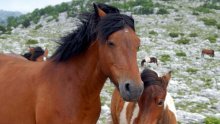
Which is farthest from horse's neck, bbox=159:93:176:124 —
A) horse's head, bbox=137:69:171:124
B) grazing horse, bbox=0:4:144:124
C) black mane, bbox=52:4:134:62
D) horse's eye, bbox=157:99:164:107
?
black mane, bbox=52:4:134:62

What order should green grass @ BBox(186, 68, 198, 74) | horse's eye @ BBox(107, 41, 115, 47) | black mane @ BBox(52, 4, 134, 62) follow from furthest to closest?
green grass @ BBox(186, 68, 198, 74) → black mane @ BBox(52, 4, 134, 62) → horse's eye @ BBox(107, 41, 115, 47)

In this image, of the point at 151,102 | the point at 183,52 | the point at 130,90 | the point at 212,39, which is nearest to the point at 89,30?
the point at 130,90

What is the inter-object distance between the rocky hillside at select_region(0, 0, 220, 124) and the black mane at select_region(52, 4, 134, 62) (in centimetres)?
20

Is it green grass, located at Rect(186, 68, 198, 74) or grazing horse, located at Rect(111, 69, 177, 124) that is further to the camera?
green grass, located at Rect(186, 68, 198, 74)

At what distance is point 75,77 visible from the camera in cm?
508

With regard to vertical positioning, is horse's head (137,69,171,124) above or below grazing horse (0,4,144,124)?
below

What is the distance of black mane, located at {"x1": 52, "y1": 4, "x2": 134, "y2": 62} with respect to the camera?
4684 millimetres

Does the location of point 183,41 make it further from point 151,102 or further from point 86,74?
point 86,74

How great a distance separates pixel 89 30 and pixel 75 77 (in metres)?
0.56

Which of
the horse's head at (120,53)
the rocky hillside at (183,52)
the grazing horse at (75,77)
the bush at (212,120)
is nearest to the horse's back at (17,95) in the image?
the grazing horse at (75,77)

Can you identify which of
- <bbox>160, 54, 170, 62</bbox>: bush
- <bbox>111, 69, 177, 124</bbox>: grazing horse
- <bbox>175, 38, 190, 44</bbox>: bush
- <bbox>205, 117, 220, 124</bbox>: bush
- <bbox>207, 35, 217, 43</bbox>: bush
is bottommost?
<bbox>207, 35, 217, 43</bbox>: bush

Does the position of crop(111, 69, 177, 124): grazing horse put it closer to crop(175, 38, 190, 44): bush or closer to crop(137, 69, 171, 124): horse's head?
crop(137, 69, 171, 124): horse's head

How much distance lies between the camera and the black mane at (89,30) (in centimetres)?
468

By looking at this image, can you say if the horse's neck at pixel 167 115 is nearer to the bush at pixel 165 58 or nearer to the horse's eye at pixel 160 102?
the horse's eye at pixel 160 102
